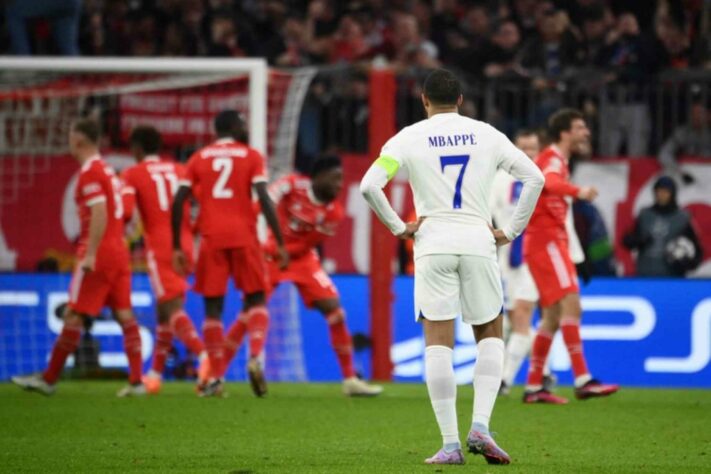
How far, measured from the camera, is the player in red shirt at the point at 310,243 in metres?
13.1

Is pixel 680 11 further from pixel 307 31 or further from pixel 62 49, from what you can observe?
pixel 62 49

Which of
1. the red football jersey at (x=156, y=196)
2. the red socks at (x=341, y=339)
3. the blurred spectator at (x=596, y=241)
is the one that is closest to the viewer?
the red socks at (x=341, y=339)

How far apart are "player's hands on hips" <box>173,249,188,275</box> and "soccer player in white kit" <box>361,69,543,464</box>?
449 centimetres

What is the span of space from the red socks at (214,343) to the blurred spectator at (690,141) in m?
6.16

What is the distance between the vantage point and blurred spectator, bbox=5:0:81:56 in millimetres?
18625

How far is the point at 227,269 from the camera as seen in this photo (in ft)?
Result: 41.3

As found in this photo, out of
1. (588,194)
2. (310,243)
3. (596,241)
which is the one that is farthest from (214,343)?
(596,241)

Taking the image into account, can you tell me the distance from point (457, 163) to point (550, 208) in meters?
4.05

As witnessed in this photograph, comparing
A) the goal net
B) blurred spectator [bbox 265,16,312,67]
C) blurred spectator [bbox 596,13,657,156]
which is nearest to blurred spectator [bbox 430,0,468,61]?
blurred spectator [bbox 265,16,312,67]

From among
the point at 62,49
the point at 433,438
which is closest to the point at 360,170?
the point at 62,49

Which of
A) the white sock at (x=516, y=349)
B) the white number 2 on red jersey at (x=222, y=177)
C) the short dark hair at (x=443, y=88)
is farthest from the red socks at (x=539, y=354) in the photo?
the short dark hair at (x=443, y=88)

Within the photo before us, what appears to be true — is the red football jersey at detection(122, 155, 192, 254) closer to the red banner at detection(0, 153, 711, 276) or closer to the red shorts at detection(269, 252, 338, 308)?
the red shorts at detection(269, 252, 338, 308)

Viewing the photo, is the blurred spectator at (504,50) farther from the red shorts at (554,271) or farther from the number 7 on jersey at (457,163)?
the number 7 on jersey at (457,163)

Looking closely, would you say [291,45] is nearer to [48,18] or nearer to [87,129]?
[48,18]
